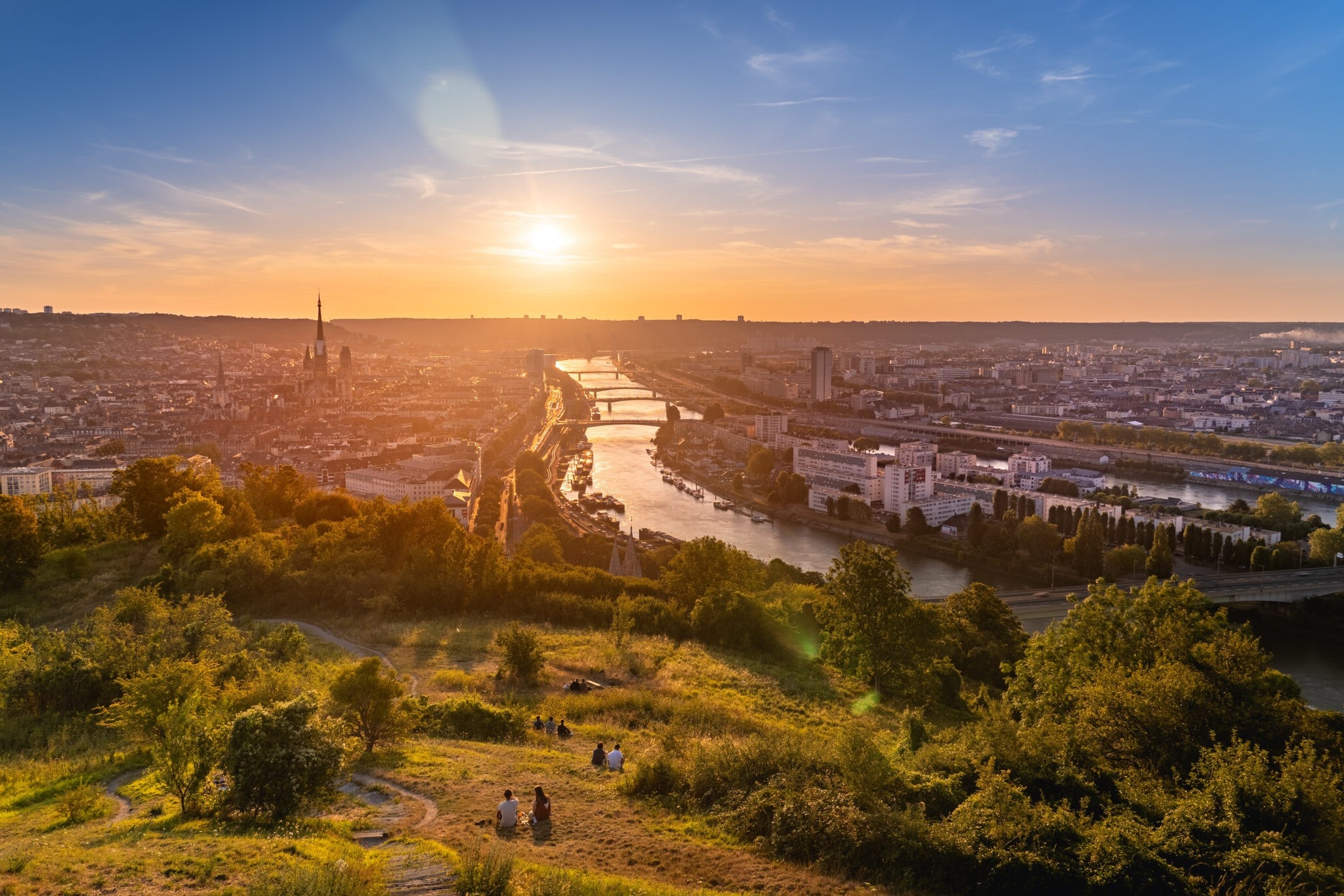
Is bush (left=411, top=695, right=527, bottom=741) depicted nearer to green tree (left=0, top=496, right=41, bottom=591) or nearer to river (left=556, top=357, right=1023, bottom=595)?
green tree (left=0, top=496, right=41, bottom=591)

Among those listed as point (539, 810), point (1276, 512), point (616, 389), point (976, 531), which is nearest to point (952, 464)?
point (1276, 512)

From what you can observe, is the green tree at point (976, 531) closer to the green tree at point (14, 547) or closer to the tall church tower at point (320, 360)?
the green tree at point (14, 547)

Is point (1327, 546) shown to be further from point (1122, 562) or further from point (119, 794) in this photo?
point (119, 794)

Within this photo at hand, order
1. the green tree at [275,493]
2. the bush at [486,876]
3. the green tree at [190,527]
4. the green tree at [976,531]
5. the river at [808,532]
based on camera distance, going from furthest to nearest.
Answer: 1. the green tree at [976,531]
2. the river at [808,532]
3. the green tree at [275,493]
4. the green tree at [190,527]
5. the bush at [486,876]

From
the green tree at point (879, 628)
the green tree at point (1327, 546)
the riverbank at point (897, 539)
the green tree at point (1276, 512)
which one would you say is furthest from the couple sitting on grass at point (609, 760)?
the green tree at point (1276, 512)

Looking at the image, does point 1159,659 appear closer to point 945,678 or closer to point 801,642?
point 945,678

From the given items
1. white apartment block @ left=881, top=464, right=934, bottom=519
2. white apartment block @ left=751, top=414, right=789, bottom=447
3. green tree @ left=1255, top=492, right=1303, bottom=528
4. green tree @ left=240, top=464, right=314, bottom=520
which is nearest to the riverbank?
white apartment block @ left=881, top=464, right=934, bottom=519
